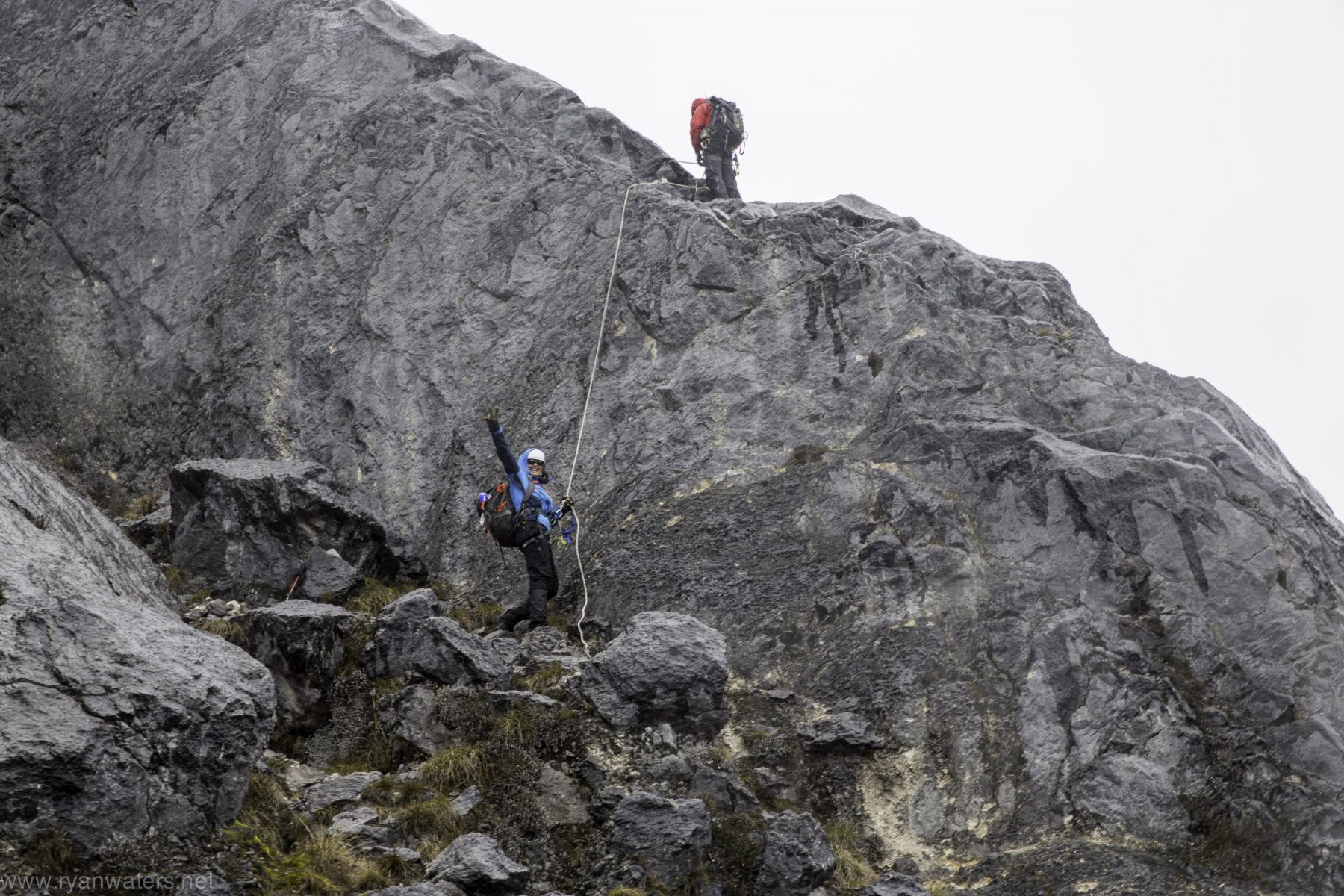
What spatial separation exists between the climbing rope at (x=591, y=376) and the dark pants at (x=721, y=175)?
0.51 meters

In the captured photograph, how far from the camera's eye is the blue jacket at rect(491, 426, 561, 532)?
1355cm

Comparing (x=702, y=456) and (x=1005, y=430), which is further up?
(x=1005, y=430)

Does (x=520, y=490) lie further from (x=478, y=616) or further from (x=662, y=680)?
(x=662, y=680)

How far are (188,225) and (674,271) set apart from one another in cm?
794

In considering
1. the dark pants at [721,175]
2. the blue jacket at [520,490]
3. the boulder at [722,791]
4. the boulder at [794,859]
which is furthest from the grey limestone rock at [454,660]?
the dark pants at [721,175]

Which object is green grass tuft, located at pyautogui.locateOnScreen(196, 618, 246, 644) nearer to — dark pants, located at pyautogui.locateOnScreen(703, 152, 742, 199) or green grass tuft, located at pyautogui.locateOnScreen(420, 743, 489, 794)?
green grass tuft, located at pyautogui.locateOnScreen(420, 743, 489, 794)

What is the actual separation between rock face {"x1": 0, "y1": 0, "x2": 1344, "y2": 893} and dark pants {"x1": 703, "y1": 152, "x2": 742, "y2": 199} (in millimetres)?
679

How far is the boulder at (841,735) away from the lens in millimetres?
11711

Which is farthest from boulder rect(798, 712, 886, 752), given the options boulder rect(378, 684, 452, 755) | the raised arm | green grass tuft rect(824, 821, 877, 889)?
the raised arm

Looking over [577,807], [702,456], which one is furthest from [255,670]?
[702,456]

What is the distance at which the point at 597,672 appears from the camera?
456 inches

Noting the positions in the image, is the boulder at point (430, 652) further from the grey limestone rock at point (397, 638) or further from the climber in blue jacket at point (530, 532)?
the climber in blue jacket at point (530, 532)

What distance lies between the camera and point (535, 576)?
13516mm

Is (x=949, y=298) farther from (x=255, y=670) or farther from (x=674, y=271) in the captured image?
(x=255, y=670)
